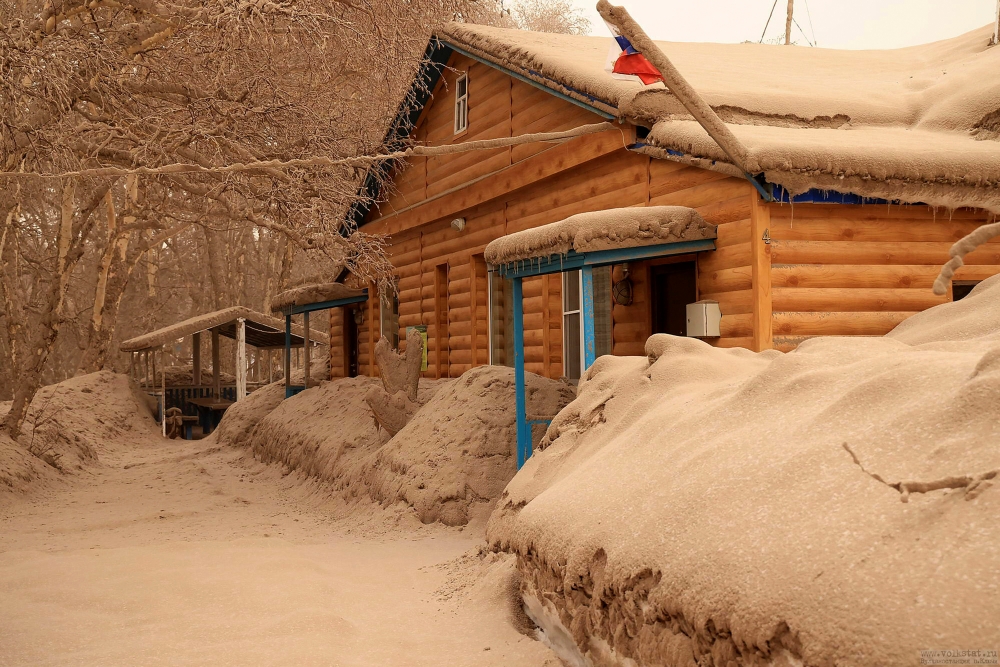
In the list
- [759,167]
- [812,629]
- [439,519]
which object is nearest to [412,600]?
[439,519]

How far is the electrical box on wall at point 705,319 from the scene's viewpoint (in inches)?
336

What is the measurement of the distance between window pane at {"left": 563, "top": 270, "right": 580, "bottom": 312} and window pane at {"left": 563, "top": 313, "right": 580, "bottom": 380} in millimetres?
128

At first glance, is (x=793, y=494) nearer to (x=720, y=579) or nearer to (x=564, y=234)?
(x=720, y=579)

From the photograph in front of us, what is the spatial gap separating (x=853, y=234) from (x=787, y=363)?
4561mm

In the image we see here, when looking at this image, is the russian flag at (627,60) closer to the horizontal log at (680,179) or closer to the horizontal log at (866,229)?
the horizontal log at (680,179)

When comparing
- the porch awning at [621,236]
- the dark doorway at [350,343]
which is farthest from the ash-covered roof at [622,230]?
the dark doorway at [350,343]

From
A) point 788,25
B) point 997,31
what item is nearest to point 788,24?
point 788,25

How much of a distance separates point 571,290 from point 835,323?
13.9 ft

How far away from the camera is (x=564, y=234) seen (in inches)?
334

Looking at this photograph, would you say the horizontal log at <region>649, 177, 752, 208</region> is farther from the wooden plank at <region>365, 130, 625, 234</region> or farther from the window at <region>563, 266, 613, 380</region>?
the window at <region>563, 266, 613, 380</region>

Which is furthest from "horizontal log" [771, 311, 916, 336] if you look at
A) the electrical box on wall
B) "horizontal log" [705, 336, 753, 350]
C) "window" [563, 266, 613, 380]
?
"window" [563, 266, 613, 380]

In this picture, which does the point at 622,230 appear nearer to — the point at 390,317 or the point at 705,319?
the point at 705,319

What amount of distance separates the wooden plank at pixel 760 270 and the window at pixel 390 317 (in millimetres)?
10843

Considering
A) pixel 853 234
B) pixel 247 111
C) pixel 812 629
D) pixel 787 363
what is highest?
pixel 247 111
